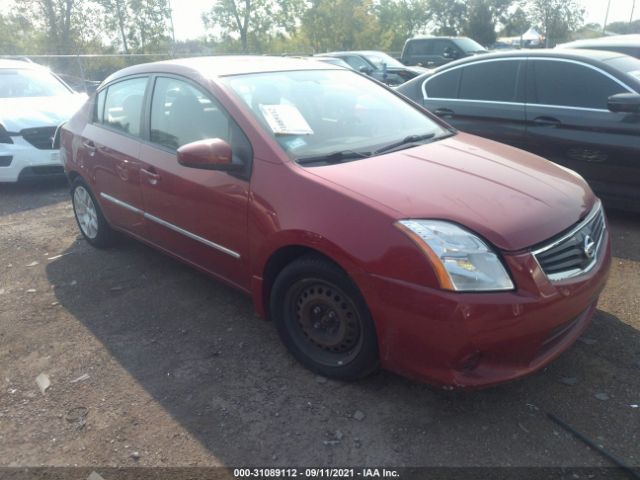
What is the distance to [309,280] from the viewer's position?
2.85 meters

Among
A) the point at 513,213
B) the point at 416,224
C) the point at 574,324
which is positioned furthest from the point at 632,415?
the point at 416,224

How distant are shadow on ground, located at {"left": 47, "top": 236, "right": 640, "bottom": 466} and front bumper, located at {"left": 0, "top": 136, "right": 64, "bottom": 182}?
4060 millimetres

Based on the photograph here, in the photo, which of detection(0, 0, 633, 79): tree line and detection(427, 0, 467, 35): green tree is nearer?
detection(0, 0, 633, 79): tree line

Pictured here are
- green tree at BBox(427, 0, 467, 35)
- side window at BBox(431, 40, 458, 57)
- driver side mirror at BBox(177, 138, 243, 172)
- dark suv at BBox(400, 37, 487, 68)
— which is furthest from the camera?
green tree at BBox(427, 0, 467, 35)

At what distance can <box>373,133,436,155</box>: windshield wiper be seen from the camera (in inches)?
128

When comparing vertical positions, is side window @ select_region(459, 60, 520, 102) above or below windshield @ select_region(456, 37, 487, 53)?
below

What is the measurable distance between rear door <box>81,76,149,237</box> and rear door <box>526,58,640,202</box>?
11.7ft

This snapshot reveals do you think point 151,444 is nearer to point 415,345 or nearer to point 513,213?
point 415,345

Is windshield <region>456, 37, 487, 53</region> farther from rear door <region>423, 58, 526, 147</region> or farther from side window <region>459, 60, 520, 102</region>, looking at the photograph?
side window <region>459, 60, 520, 102</region>

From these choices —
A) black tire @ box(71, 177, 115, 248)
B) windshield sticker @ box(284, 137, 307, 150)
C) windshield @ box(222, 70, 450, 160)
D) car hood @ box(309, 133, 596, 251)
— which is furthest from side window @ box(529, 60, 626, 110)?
black tire @ box(71, 177, 115, 248)

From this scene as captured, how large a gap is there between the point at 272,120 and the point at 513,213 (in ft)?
4.76

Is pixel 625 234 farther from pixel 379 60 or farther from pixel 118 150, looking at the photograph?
pixel 379 60

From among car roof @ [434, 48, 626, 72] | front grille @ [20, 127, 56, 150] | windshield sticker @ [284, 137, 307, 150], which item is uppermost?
car roof @ [434, 48, 626, 72]

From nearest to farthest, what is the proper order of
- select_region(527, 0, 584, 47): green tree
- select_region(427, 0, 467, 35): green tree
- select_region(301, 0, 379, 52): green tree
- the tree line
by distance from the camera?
1. the tree line
2. select_region(301, 0, 379, 52): green tree
3. select_region(527, 0, 584, 47): green tree
4. select_region(427, 0, 467, 35): green tree
